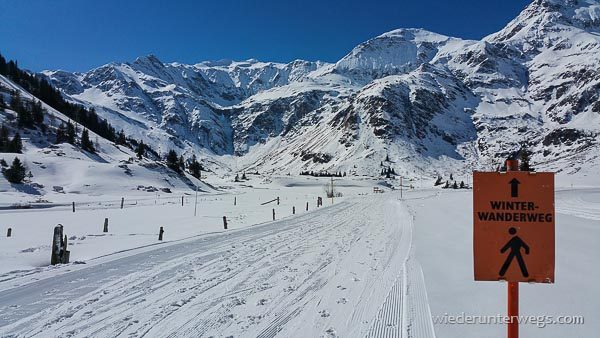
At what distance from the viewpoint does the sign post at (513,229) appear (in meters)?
3.61

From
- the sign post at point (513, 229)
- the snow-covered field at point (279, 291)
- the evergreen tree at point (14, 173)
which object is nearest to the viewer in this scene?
the sign post at point (513, 229)

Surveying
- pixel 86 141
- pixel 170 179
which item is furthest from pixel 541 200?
pixel 86 141

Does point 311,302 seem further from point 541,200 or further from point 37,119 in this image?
point 37,119

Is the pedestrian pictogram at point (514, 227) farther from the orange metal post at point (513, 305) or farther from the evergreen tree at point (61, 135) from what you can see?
the evergreen tree at point (61, 135)

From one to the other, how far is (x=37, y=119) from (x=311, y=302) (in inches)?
4208

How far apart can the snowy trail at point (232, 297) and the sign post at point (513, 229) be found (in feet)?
7.92

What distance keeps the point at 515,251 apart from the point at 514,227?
23 centimetres

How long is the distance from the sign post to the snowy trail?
2413 mm

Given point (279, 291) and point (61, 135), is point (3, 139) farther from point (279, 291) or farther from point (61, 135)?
point (279, 291)

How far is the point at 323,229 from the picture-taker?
20.1 meters

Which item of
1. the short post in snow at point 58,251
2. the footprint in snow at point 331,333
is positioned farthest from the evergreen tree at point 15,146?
the footprint in snow at point 331,333

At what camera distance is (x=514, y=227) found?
3.64 m

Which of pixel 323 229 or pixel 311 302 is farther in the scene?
pixel 323 229

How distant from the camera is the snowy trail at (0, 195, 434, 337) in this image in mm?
6184
